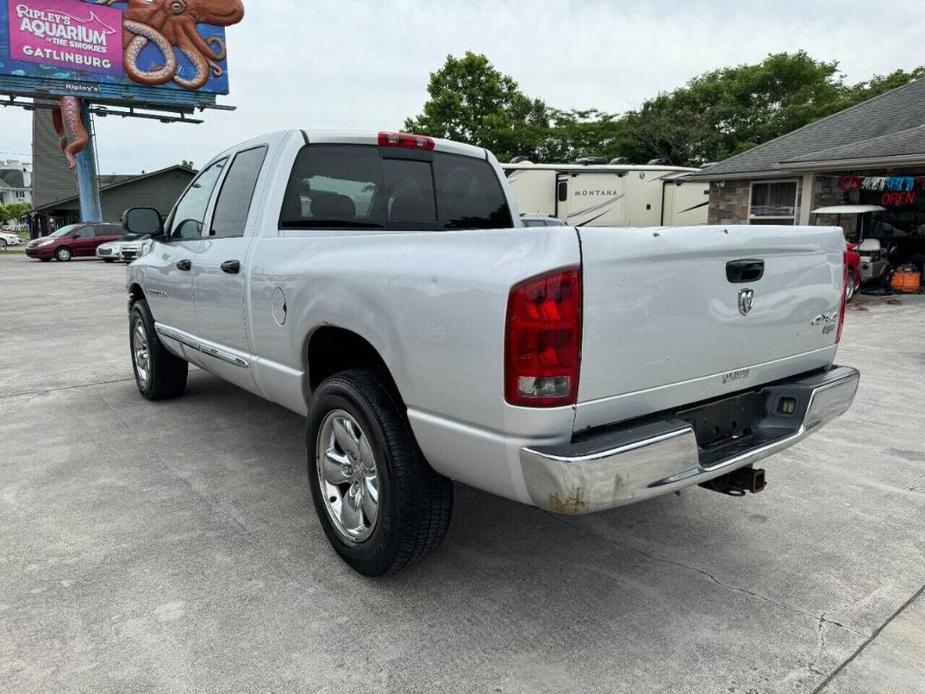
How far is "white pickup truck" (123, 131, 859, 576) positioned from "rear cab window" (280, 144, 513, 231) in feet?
0.05

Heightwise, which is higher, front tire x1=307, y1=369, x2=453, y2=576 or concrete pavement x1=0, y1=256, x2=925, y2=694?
front tire x1=307, y1=369, x2=453, y2=576

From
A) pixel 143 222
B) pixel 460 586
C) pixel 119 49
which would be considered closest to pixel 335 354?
pixel 460 586

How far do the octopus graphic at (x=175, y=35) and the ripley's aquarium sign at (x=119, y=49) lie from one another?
0.13 ft

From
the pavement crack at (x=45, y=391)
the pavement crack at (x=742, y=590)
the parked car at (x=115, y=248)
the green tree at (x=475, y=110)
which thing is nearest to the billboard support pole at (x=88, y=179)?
the parked car at (x=115, y=248)

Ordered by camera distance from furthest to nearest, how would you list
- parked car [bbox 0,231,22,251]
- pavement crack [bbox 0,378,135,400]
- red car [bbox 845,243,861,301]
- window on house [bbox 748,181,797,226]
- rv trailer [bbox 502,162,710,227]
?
parked car [bbox 0,231,22,251]
rv trailer [bbox 502,162,710,227]
window on house [bbox 748,181,797,226]
red car [bbox 845,243,861,301]
pavement crack [bbox 0,378,135,400]

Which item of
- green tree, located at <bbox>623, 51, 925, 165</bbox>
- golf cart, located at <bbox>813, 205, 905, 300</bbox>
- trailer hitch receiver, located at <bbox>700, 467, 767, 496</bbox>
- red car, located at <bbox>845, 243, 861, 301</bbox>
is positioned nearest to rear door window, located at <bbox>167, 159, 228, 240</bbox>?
trailer hitch receiver, located at <bbox>700, 467, 767, 496</bbox>

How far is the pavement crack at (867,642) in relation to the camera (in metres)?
2.27

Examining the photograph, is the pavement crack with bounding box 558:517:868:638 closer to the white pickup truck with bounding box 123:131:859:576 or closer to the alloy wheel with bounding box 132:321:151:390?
the white pickup truck with bounding box 123:131:859:576

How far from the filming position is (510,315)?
213 cm

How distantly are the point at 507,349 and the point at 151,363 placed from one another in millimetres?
4270

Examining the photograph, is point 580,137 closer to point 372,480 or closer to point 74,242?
point 74,242

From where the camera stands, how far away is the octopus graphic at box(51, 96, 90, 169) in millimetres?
30797

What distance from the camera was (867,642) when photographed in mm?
2477

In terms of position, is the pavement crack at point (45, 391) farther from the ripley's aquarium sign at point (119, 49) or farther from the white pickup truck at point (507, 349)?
the ripley's aquarium sign at point (119, 49)
